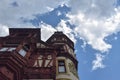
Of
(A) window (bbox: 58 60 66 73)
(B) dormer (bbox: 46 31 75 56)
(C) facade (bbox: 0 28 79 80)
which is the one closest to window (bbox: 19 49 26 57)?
(C) facade (bbox: 0 28 79 80)

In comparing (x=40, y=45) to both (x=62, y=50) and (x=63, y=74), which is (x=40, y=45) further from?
(x=63, y=74)

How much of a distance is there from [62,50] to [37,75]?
7824 millimetres

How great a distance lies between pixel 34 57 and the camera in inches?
1309

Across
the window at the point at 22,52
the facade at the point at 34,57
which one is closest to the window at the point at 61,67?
the facade at the point at 34,57

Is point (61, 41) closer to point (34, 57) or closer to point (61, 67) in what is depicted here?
point (61, 67)

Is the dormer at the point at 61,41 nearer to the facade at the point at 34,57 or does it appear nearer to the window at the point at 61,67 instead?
the facade at the point at 34,57

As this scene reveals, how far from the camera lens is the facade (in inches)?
1097

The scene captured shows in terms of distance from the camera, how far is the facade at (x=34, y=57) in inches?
1097

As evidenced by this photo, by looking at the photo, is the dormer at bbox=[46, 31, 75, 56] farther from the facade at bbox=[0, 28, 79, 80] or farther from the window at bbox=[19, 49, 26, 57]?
the window at bbox=[19, 49, 26, 57]

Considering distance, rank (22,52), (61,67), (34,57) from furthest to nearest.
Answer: (61,67) → (34,57) → (22,52)

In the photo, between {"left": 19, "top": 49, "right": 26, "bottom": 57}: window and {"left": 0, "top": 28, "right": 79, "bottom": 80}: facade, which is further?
{"left": 19, "top": 49, "right": 26, "bottom": 57}: window

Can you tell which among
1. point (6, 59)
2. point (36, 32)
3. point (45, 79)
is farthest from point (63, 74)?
point (36, 32)


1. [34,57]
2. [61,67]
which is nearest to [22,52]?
[34,57]

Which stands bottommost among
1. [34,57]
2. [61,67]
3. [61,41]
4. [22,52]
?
[61,67]
